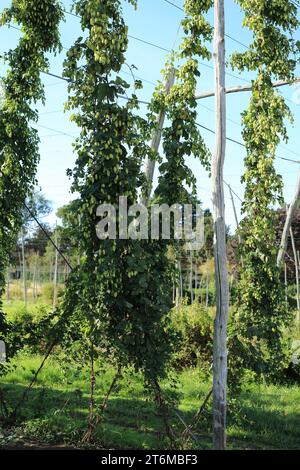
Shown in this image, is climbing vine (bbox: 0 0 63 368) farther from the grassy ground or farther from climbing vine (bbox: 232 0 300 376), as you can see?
climbing vine (bbox: 232 0 300 376)

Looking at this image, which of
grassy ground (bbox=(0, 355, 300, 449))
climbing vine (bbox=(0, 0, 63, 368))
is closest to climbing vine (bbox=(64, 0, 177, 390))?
grassy ground (bbox=(0, 355, 300, 449))

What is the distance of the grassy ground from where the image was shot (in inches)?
209

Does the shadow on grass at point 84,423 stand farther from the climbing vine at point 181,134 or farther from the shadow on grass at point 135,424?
the climbing vine at point 181,134

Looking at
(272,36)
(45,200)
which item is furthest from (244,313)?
(45,200)

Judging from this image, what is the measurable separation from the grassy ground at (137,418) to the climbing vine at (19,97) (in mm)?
1082

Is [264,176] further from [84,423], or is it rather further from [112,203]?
[84,423]

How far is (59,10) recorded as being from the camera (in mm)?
5996

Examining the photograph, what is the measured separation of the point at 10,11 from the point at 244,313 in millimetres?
4176

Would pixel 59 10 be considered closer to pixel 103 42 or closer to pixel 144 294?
pixel 103 42
